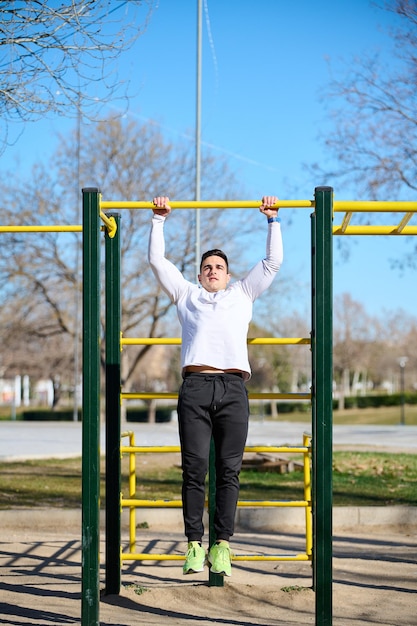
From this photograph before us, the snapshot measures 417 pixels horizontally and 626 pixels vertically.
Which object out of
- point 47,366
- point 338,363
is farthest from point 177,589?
point 338,363

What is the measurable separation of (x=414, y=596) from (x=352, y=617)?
0.67m

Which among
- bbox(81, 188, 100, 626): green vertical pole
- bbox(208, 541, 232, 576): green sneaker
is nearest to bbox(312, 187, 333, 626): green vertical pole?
bbox(208, 541, 232, 576): green sneaker

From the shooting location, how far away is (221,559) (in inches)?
170

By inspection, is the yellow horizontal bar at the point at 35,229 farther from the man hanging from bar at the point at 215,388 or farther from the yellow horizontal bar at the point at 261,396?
the yellow horizontal bar at the point at 261,396

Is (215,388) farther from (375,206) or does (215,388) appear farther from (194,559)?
(375,206)

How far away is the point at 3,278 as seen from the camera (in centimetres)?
2547

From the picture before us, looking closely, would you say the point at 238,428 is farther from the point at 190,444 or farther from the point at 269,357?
the point at 269,357

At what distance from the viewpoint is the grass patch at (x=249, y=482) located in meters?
10.1

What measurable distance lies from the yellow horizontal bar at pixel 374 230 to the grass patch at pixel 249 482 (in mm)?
5036

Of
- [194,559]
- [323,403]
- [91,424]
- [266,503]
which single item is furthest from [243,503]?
[91,424]

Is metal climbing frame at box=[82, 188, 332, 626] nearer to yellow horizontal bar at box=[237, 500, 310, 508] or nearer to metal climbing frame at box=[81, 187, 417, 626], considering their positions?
metal climbing frame at box=[81, 187, 417, 626]

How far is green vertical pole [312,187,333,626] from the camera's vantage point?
14.2 feet

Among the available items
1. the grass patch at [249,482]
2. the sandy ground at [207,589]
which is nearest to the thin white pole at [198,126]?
the grass patch at [249,482]

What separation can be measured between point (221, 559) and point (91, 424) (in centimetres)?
95
